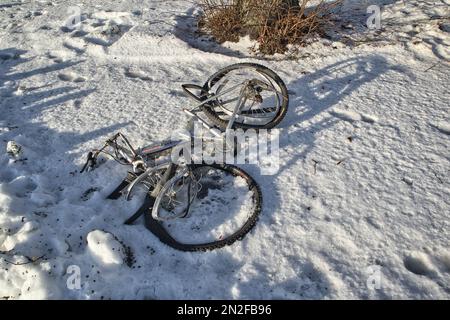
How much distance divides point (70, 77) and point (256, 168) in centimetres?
294

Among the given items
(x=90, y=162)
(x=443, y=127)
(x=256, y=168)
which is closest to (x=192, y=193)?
(x=256, y=168)

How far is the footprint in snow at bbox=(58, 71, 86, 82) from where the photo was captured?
512cm

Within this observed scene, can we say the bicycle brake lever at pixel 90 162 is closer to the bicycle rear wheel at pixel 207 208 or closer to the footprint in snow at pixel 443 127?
the bicycle rear wheel at pixel 207 208

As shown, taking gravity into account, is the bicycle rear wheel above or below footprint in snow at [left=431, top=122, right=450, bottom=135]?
below

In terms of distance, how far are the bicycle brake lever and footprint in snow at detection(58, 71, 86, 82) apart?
5.76ft

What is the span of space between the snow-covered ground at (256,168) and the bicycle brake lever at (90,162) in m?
0.08

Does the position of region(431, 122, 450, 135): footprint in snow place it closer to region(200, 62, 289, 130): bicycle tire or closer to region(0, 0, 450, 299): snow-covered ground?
region(0, 0, 450, 299): snow-covered ground

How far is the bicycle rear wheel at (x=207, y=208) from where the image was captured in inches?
123

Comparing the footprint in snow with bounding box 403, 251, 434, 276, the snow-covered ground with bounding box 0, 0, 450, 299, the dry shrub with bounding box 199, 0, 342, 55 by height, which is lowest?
the footprint in snow with bounding box 403, 251, 434, 276

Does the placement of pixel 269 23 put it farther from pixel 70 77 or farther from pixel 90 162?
pixel 90 162

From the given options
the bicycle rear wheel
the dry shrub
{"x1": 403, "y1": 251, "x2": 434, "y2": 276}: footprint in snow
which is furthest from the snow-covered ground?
the dry shrub

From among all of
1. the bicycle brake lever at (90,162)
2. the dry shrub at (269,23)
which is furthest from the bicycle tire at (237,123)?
the dry shrub at (269,23)

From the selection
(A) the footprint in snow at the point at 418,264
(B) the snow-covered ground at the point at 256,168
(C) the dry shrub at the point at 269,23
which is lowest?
(A) the footprint in snow at the point at 418,264
